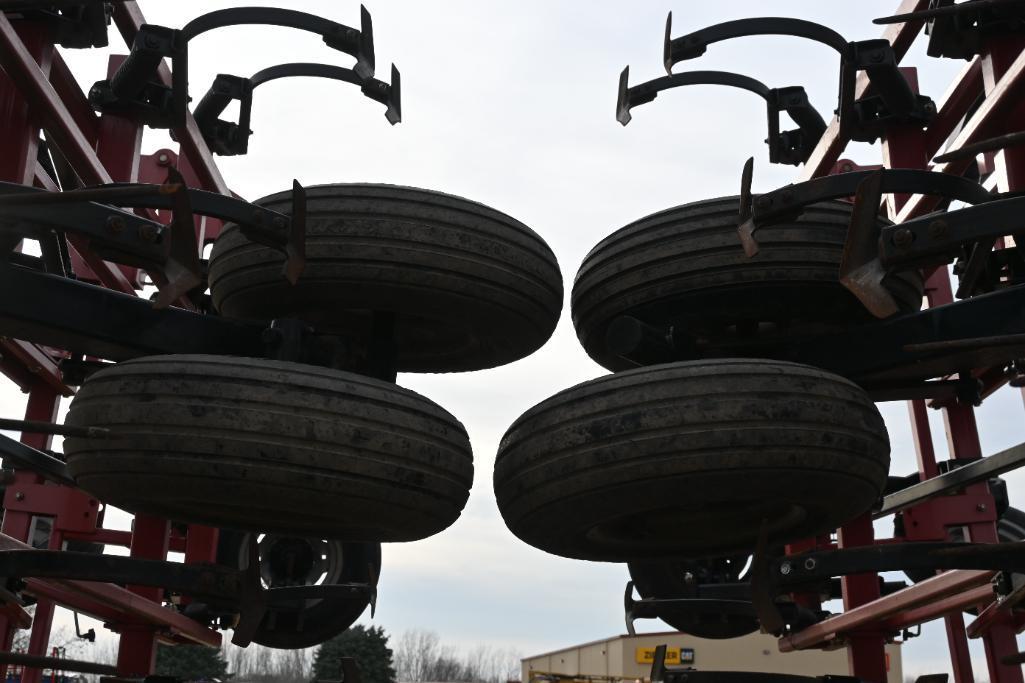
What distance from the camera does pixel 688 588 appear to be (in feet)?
16.9

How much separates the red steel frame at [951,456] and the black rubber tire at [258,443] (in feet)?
5.99

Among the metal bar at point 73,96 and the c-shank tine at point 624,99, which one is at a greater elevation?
the metal bar at point 73,96

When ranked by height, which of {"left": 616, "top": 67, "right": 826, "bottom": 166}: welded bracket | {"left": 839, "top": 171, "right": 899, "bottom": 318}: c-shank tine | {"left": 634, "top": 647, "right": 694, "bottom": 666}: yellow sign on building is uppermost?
{"left": 616, "top": 67, "right": 826, "bottom": 166}: welded bracket

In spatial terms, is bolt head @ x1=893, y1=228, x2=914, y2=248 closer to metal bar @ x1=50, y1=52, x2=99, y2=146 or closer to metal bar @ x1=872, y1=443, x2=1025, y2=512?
metal bar @ x1=872, y1=443, x2=1025, y2=512

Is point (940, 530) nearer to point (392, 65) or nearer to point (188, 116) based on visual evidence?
point (392, 65)

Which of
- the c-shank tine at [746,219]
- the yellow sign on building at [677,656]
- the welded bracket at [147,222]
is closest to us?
the welded bracket at [147,222]

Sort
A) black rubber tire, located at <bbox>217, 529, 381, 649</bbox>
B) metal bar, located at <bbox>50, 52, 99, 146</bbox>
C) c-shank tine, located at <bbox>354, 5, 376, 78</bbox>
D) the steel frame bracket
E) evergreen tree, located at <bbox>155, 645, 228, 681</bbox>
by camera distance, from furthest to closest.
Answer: evergreen tree, located at <bbox>155, 645, 228, 681</bbox> < black rubber tire, located at <bbox>217, 529, 381, 649</bbox> < metal bar, located at <bbox>50, 52, 99, 146</bbox> < c-shank tine, located at <bbox>354, 5, 376, 78</bbox> < the steel frame bracket

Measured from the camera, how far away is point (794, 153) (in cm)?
530

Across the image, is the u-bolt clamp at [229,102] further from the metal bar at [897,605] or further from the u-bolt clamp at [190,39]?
the metal bar at [897,605]

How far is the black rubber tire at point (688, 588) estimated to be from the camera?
5180 mm

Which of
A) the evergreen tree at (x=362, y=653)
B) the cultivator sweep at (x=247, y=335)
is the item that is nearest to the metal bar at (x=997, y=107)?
the cultivator sweep at (x=247, y=335)

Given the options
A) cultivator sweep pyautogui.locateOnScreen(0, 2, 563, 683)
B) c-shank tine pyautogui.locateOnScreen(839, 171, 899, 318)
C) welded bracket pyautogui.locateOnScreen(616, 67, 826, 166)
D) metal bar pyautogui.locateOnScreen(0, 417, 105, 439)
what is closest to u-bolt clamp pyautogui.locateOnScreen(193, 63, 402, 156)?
cultivator sweep pyautogui.locateOnScreen(0, 2, 563, 683)

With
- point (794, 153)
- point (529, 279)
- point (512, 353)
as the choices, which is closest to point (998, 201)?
point (529, 279)

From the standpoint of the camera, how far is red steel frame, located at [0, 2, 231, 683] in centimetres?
353
